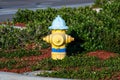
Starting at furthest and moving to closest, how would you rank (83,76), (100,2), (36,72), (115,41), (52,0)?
(52,0) < (100,2) < (115,41) < (36,72) < (83,76)

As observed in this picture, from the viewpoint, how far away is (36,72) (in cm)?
793

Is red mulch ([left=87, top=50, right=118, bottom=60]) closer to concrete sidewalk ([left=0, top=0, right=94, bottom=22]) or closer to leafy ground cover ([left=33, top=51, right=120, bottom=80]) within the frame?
leafy ground cover ([left=33, top=51, right=120, bottom=80])

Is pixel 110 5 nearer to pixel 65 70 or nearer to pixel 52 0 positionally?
pixel 65 70

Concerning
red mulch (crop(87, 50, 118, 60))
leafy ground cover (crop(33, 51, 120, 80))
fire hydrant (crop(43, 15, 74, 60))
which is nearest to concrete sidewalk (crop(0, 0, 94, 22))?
red mulch (crop(87, 50, 118, 60))

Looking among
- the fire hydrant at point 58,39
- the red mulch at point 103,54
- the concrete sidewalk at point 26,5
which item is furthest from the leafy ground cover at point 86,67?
the concrete sidewalk at point 26,5

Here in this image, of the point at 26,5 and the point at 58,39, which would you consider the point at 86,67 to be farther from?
the point at 26,5

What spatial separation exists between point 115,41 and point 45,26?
8.33 feet

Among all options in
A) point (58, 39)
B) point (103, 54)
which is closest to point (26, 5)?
point (103, 54)

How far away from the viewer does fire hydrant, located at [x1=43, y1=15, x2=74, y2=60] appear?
8531mm

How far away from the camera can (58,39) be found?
8.49 meters

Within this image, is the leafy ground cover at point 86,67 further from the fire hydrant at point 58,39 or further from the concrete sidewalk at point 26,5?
the concrete sidewalk at point 26,5

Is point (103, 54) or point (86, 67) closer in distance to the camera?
point (86, 67)

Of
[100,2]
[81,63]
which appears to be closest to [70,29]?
[81,63]

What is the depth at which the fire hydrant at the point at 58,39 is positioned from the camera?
8531mm
